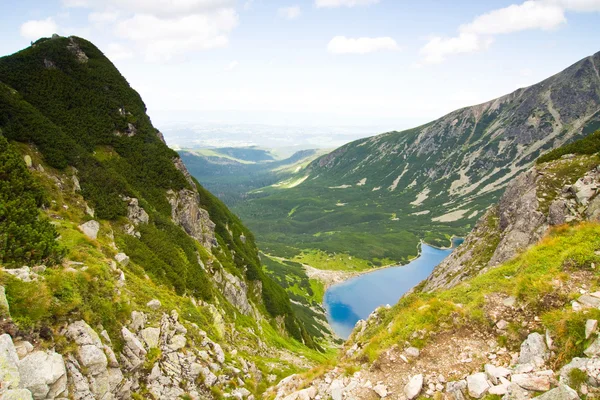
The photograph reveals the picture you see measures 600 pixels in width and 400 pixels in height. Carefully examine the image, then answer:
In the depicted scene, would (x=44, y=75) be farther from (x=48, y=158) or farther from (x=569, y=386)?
(x=569, y=386)

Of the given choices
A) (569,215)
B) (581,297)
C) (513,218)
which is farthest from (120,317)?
(513,218)

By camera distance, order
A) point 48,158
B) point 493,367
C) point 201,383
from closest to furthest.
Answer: point 493,367 → point 201,383 → point 48,158

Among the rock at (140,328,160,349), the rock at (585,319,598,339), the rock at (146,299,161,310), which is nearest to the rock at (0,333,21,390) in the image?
the rock at (140,328,160,349)

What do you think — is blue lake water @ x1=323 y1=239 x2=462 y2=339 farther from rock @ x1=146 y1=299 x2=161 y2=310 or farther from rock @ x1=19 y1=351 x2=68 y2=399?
rock @ x1=19 y1=351 x2=68 y2=399

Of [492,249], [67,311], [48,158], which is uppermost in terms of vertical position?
[48,158]

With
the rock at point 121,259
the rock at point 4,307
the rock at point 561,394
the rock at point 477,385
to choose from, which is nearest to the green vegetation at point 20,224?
the rock at point 4,307

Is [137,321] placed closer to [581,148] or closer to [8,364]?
[8,364]
